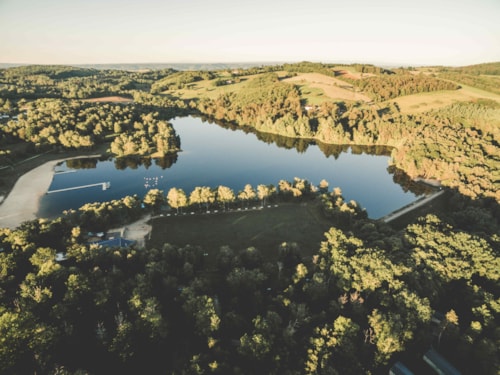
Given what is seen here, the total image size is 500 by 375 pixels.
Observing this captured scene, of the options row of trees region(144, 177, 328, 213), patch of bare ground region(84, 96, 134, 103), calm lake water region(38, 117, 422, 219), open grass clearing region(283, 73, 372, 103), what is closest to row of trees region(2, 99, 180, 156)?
calm lake water region(38, 117, 422, 219)

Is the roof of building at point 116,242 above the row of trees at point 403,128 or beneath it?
beneath

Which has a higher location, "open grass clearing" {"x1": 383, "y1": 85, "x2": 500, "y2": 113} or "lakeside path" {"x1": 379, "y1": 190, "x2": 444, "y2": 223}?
"open grass clearing" {"x1": 383, "y1": 85, "x2": 500, "y2": 113}

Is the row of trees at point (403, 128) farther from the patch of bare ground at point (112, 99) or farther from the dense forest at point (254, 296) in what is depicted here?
the patch of bare ground at point (112, 99)

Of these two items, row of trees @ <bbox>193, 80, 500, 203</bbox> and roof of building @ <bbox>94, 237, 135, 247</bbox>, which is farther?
row of trees @ <bbox>193, 80, 500, 203</bbox>

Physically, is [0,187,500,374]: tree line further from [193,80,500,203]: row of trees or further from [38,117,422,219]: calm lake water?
[193,80,500,203]: row of trees

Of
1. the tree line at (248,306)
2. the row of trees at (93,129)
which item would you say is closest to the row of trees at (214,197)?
the tree line at (248,306)

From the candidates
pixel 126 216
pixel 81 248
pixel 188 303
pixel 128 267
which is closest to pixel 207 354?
pixel 188 303

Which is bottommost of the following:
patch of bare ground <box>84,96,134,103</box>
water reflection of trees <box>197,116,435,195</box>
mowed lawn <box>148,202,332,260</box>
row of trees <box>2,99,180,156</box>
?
mowed lawn <box>148,202,332,260</box>
